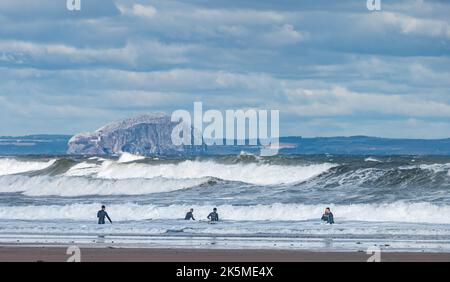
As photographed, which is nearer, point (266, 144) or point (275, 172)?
point (275, 172)

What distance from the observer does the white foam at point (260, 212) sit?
94.9ft

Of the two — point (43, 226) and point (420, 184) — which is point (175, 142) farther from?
point (43, 226)

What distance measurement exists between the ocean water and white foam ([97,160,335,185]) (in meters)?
0.08

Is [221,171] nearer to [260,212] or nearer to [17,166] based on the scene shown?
[260,212]

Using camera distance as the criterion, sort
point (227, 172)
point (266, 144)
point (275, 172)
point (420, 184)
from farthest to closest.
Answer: point (266, 144), point (227, 172), point (275, 172), point (420, 184)

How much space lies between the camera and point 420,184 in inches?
1507

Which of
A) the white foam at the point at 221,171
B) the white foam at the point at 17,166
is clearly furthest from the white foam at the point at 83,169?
the white foam at the point at 17,166

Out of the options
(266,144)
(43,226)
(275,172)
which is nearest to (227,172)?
(275,172)

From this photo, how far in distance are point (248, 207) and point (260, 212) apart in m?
1.03

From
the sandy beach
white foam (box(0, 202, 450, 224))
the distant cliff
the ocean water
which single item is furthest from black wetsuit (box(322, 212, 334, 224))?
the distant cliff

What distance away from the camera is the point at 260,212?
30.6 meters
